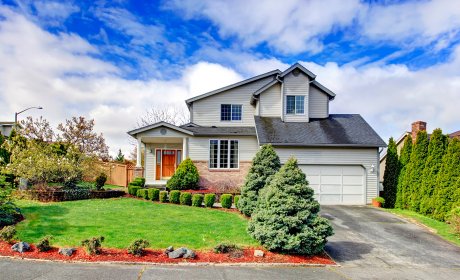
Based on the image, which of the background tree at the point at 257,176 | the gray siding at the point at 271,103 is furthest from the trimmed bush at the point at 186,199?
the gray siding at the point at 271,103

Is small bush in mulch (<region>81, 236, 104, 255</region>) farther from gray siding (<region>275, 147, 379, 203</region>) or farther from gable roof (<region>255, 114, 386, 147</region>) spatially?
gray siding (<region>275, 147, 379, 203</region>)

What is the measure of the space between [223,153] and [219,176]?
60.8 inches

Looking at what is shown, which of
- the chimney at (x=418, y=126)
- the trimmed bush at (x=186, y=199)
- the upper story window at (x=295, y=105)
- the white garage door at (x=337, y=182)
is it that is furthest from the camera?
the upper story window at (x=295, y=105)

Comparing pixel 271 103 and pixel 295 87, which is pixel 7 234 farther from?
pixel 295 87

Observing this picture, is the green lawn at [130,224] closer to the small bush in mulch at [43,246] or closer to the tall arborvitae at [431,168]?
the small bush in mulch at [43,246]

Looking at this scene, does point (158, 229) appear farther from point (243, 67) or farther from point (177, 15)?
point (243, 67)

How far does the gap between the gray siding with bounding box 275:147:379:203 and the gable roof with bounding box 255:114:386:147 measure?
480 millimetres

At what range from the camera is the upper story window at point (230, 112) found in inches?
863

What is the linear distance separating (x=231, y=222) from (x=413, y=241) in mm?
6619

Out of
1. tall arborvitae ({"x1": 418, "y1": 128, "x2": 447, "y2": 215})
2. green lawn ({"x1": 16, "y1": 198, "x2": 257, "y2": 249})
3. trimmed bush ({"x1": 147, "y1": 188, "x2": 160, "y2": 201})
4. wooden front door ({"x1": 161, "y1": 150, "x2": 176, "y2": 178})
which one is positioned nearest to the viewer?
green lawn ({"x1": 16, "y1": 198, "x2": 257, "y2": 249})

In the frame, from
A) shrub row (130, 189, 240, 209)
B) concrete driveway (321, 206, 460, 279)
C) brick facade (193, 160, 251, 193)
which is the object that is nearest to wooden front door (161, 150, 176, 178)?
brick facade (193, 160, 251, 193)

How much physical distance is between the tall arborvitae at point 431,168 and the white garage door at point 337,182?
3.41 metres

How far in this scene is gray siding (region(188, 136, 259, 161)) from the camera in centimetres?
1961

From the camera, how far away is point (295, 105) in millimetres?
20516
